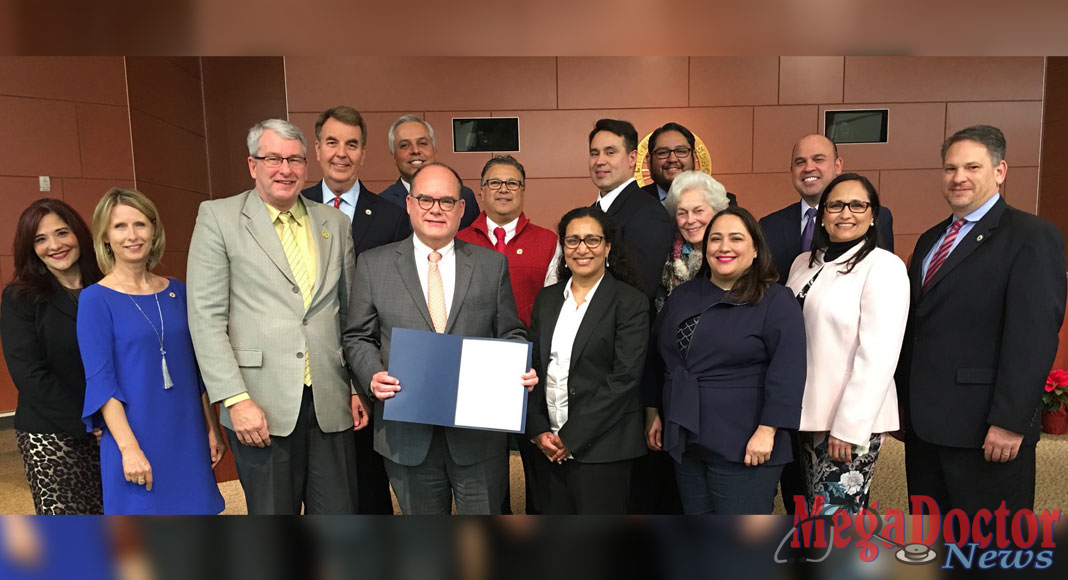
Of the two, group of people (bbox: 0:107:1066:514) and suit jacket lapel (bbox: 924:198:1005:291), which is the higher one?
suit jacket lapel (bbox: 924:198:1005:291)

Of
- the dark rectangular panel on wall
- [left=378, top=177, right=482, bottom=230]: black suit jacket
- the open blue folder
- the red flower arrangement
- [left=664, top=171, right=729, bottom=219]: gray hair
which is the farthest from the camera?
the dark rectangular panel on wall

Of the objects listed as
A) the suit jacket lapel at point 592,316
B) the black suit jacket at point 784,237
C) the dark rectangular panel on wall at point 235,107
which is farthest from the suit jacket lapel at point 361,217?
the dark rectangular panel on wall at point 235,107

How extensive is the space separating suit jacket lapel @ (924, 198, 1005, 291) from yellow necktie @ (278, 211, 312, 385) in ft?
7.65

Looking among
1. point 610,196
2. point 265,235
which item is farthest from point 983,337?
point 265,235

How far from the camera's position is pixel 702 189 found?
292 centimetres

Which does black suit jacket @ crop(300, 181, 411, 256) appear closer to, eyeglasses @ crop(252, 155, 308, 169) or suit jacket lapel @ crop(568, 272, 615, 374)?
A: eyeglasses @ crop(252, 155, 308, 169)

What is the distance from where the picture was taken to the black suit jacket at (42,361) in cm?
273

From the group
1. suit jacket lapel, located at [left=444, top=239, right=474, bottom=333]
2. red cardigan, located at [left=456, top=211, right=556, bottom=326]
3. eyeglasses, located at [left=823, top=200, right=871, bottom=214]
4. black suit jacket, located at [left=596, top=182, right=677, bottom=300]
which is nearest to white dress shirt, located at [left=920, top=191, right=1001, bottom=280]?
eyeglasses, located at [left=823, top=200, right=871, bottom=214]

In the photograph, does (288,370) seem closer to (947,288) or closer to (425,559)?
(425,559)

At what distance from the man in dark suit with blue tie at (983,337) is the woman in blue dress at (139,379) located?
271 centimetres

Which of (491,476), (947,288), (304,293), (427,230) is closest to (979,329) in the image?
(947,288)

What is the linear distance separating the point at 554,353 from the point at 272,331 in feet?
3.50

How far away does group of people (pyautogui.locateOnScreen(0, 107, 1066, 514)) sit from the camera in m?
2.29

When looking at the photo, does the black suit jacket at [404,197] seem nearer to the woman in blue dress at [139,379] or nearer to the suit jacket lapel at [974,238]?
the woman in blue dress at [139,379]
